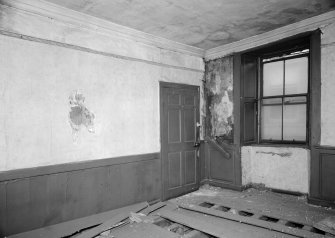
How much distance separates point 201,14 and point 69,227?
12.2 feet

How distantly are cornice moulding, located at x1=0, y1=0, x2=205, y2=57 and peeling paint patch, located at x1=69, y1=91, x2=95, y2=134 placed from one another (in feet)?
3.61

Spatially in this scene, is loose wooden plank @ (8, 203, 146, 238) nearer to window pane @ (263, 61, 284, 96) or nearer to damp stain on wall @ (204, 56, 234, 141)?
damp stain on wall @ (204, 56, 234, 141)

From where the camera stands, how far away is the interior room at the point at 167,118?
3.15 meters

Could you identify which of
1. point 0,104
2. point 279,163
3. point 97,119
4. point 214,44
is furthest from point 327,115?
point 0,104

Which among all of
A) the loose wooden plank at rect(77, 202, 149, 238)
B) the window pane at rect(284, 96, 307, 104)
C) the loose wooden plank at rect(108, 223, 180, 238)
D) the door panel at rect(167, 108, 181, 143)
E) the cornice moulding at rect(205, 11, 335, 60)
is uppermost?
the cornice moulding at rect(205, 11, 335, 60)

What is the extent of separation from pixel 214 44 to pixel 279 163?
2910 millimetres

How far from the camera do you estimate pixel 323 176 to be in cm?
395

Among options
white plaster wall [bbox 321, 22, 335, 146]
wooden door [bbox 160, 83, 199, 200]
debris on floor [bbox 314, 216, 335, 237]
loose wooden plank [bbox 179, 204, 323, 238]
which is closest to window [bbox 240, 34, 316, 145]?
white plaster wall [bbox 321, 22, 335, 146]

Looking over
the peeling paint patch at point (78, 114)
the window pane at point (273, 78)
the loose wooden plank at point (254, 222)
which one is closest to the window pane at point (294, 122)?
the window pane at point (273, 78)

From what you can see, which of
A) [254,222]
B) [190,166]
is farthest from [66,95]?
[254,222]

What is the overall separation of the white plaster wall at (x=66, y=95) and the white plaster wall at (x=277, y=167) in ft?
7.37

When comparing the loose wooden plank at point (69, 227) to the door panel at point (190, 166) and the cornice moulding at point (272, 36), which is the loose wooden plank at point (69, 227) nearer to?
the door panel at point (190, 166)

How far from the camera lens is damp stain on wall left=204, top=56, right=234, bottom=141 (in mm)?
5320

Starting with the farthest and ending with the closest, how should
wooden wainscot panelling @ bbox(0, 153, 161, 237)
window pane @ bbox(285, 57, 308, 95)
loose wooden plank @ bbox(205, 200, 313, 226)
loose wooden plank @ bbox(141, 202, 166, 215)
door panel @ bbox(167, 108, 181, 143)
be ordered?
door panel @ bbox(167, 108, 181, 143), window pane @ bbox(285, 57, 308, 95), loose wooden plank @ bbox(141, 202, 166, 215), loose wooden plank @ bbox(205, 200, 313, 226), wooden wainscot panelling @ bbox(0, 153, 161, 237)
